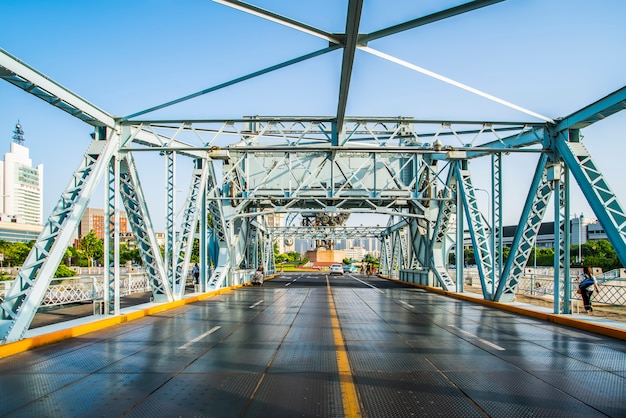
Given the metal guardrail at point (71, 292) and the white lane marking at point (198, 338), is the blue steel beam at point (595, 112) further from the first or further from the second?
the metal guardrail at point (71, 292)

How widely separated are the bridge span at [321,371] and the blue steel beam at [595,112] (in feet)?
18.5

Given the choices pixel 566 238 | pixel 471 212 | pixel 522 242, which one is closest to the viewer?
pixel 566 238

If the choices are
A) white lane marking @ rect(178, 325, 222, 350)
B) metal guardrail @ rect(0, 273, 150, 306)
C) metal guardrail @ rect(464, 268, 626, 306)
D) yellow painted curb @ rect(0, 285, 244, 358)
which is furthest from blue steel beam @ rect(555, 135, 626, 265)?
metal guardrail @ rect(0, 273, 150, 306)

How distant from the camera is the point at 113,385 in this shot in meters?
7.37

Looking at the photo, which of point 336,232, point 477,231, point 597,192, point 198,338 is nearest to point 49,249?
point 198,338

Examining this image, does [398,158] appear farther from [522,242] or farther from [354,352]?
[354,352]

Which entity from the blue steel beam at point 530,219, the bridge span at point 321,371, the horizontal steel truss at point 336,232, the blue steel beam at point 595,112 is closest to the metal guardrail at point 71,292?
the bridge span at point 321,371

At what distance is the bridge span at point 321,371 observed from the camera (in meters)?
6.25

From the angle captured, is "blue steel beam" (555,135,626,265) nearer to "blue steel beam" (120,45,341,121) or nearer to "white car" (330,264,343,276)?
"blue steel beam" (120,45,341,121)

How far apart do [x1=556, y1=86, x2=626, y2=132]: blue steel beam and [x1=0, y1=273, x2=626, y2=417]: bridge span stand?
5642 millimetres

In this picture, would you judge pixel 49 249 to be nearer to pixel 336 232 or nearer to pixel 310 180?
pixel 310 180

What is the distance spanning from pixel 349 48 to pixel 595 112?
7.94 metres

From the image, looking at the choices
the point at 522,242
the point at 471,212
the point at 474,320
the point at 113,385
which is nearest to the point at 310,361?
the point at 113,385

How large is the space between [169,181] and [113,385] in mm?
14188
